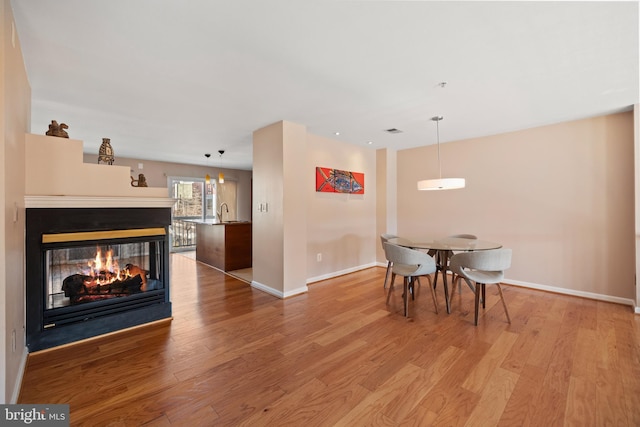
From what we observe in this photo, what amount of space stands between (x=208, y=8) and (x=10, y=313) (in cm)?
223

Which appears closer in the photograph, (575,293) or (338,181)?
(575,293)

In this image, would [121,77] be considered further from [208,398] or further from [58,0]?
[208,398]

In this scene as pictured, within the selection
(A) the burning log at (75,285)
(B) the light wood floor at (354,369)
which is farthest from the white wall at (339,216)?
(A) the burning log at (75,285)

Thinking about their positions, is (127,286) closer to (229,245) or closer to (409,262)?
(229,245)

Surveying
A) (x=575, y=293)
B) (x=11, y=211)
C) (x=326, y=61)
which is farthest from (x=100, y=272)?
(x=575, y=293)

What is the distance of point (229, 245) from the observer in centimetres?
534

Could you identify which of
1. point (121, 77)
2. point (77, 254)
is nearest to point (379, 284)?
point (77, 254)

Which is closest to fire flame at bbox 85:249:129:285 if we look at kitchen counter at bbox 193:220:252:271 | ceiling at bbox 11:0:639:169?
ceiling at bbox 11:0:639:169

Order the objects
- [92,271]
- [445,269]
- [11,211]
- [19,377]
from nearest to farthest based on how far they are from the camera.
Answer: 1. [11,211]
2. [19,377]
3. [92,271]
4. [445,269]

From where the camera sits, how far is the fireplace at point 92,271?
233cm

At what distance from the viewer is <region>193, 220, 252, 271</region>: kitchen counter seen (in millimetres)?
5302

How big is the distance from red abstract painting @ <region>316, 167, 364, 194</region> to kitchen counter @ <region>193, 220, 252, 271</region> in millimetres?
1890

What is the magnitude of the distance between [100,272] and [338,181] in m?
3.54

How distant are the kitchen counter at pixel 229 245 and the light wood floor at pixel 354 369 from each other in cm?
200
